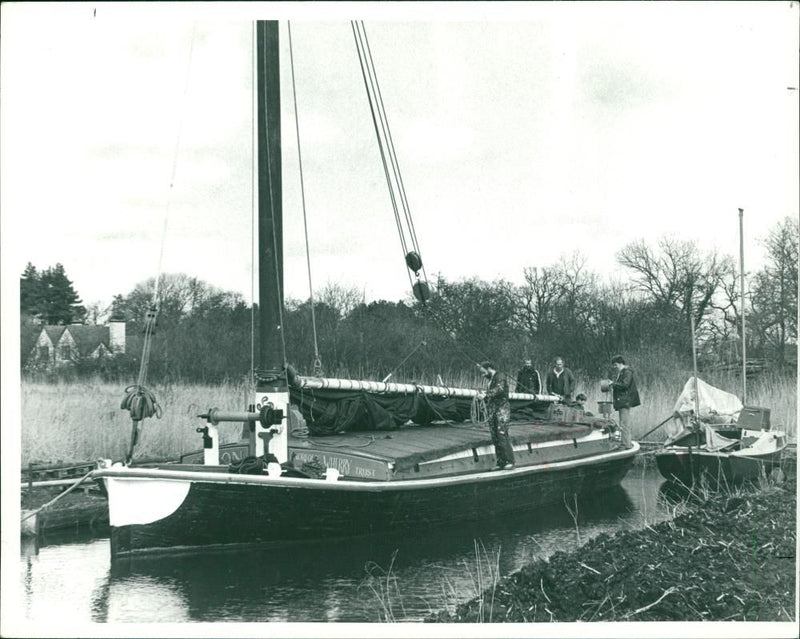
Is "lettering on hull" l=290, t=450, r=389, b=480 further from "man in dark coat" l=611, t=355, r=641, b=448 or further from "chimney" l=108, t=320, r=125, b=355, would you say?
"chimney" l=108, t=320, r=125, b=355

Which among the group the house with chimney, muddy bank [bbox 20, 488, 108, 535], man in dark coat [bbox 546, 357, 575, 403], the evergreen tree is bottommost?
muddy bank [bbox 20, 488, 108, 535]

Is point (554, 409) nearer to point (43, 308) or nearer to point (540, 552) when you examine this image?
point (540, 552)

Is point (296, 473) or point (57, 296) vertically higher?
point (57, 296)

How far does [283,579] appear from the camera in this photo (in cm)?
1066

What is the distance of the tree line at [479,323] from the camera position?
72.3ft

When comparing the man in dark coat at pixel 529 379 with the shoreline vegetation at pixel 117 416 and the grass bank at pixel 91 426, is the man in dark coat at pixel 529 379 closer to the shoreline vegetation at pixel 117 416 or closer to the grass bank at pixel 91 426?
the shoreline vegetation at pixel 117 416

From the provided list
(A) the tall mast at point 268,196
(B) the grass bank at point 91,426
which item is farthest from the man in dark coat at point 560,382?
(A) the tall mast at point 268,196

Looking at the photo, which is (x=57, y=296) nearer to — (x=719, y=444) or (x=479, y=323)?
(x=719, y=444)

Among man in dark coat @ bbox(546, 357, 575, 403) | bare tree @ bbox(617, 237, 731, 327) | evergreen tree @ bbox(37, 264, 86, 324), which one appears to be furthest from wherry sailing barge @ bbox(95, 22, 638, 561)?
bare tree @ bbox(617, 237, 731, 327)

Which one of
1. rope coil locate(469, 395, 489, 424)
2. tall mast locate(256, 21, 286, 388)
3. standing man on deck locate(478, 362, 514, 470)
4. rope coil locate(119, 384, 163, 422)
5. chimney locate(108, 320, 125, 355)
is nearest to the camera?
rope coil locate(119, 384, 163, 422)

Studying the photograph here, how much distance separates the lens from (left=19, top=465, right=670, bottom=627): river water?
9.53m

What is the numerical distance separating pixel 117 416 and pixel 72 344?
1.92 meters

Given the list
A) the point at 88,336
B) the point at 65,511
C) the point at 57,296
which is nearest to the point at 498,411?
the point at 65,511

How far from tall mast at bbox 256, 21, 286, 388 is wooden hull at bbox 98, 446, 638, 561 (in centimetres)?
173
